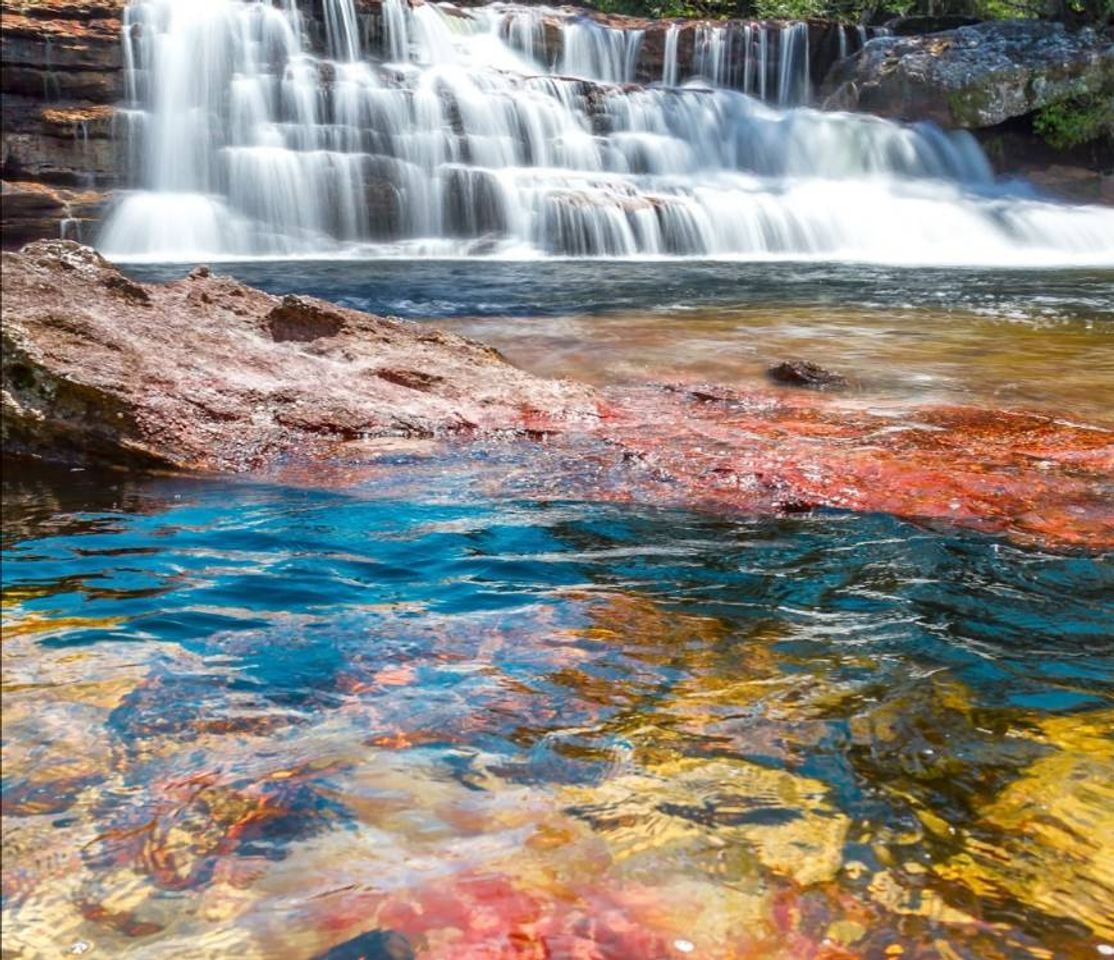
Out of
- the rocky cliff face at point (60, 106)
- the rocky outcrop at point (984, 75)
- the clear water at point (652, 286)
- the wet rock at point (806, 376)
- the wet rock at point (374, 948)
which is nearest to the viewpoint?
the wet rock at point (374, 948)

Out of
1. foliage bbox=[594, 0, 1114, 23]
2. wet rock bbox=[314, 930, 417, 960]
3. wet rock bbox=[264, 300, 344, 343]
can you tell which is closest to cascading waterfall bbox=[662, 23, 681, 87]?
foliage bbox=[594, 0, 1114, 23]

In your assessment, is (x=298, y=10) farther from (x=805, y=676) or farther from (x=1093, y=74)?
A: (x=805, y=676)

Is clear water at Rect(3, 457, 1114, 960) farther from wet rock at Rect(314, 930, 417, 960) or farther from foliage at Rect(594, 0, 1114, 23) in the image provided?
foliage at Rect(594, 0, 1114, 23)

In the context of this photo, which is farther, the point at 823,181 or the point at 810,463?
the point at 823,181

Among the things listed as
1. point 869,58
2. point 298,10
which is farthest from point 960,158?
point 298,10

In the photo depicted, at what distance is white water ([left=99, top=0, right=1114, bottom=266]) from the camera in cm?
1844

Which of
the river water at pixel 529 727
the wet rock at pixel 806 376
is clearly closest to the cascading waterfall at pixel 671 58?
the wet rock at pixel 806 376

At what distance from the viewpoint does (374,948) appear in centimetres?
175

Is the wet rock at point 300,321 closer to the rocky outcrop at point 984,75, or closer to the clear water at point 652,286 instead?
the clear water at point 652,286

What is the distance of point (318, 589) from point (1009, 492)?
3.02 metres

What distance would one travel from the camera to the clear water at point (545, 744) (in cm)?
188

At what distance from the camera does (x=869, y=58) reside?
84.4 feet

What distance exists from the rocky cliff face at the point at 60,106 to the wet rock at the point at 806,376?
14.1m

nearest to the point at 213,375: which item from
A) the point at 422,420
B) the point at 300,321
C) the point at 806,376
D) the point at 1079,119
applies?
the point at 300,321
